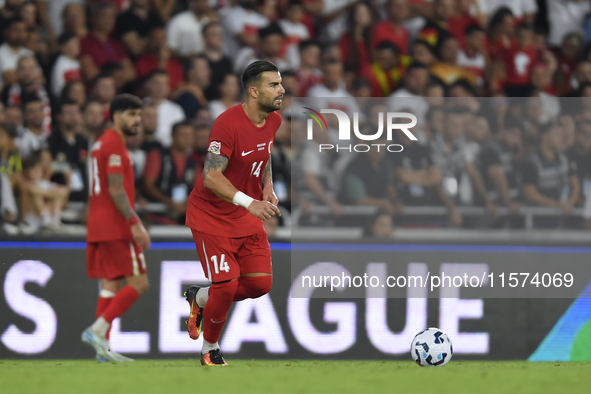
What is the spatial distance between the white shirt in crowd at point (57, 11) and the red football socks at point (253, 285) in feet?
17.1

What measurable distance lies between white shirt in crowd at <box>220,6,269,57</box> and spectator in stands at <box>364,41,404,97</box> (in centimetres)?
143

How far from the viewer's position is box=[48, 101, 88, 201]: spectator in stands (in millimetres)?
8062

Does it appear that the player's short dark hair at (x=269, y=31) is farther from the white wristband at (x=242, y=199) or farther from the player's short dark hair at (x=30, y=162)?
the white wristband at (x=242, y=199)

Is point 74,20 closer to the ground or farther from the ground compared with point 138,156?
farther from the ground

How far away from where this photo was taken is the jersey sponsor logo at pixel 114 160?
6.84m

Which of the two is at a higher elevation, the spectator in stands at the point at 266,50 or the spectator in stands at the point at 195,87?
the spectator in stands at the point at 266,50

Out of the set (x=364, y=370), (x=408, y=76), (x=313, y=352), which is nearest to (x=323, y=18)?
(x=408, y=76)

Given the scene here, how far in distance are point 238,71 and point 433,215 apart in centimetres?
313

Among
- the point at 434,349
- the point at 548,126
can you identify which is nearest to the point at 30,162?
the point at 434,349

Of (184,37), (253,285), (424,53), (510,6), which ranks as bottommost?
(253,285)

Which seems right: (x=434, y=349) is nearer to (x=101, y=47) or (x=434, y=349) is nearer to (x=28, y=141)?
(x=28, y=141)

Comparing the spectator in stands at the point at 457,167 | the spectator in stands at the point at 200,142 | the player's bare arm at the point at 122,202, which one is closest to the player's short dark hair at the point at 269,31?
the spectator in stands at the point at 200,142

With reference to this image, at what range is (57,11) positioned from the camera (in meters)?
9.91

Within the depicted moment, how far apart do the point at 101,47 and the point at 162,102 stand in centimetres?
120
